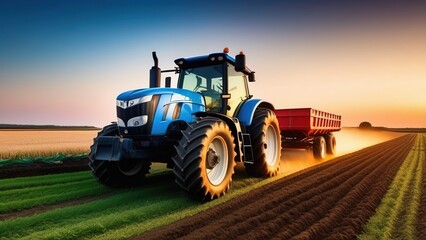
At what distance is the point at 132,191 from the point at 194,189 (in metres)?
1.70

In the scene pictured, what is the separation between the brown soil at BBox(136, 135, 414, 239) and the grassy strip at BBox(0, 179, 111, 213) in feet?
8.22

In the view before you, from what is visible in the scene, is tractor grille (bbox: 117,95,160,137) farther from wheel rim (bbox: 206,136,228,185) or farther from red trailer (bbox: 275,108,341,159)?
red trailer (bbox: 275,108,341,159)

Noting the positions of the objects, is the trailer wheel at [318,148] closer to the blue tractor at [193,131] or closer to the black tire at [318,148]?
the black tire at [318,148]

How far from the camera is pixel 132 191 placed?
561 centimetres

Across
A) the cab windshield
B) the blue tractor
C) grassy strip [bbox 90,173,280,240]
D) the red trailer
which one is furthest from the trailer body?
grassy strip [bbox 90,173,280,240]

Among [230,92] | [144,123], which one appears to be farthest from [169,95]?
[230,92]

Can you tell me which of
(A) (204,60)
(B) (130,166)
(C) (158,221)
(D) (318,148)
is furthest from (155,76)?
Answer: (D) (318,148)

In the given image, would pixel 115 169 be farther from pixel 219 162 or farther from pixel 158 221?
pixel 158 221

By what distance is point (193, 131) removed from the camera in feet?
15.1

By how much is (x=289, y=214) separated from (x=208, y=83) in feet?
10.7

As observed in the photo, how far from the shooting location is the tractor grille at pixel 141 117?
503 centimetres

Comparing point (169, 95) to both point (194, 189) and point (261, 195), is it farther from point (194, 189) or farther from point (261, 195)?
point (261, 195)

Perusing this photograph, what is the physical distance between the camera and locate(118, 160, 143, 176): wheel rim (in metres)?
6.11

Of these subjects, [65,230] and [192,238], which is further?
[65,230]
